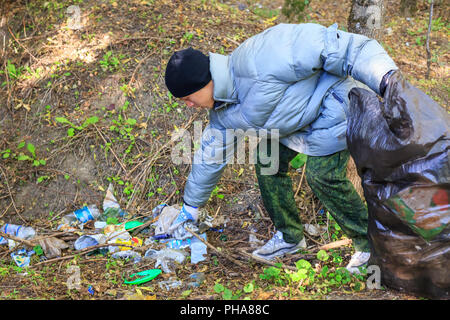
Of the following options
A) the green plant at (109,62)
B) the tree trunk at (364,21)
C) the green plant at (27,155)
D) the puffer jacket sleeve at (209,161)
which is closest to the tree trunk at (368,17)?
the tree trunk at (364,21)

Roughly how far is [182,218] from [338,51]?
5.42 feet

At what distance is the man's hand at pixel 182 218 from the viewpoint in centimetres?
324

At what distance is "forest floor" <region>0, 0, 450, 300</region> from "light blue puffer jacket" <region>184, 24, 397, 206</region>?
0.89 m

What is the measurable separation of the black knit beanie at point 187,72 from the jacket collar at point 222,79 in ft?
0.11

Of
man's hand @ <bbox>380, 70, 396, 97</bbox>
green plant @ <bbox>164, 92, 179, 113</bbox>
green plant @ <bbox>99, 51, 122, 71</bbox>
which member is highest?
man's hand @ <bbox>380, 70, 396, 97</bbox>

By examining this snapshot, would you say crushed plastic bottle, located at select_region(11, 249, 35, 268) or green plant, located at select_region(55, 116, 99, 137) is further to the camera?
green plant, located at select_region(55, 116, 99, 137)

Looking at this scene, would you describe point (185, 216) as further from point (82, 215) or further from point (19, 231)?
point (19, 231)

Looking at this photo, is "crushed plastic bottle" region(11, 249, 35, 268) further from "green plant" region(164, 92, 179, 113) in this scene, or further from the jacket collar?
the jacket collar

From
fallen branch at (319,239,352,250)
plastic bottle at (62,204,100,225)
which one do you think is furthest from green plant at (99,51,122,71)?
fallen branch at (319,239,352,250)

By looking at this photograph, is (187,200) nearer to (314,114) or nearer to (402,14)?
(314,114)

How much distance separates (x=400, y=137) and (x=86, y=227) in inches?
101

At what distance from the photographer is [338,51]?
2.30m

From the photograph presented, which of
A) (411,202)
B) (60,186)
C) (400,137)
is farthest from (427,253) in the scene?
(60,186)

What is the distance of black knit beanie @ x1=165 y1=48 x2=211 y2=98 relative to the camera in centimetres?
241
